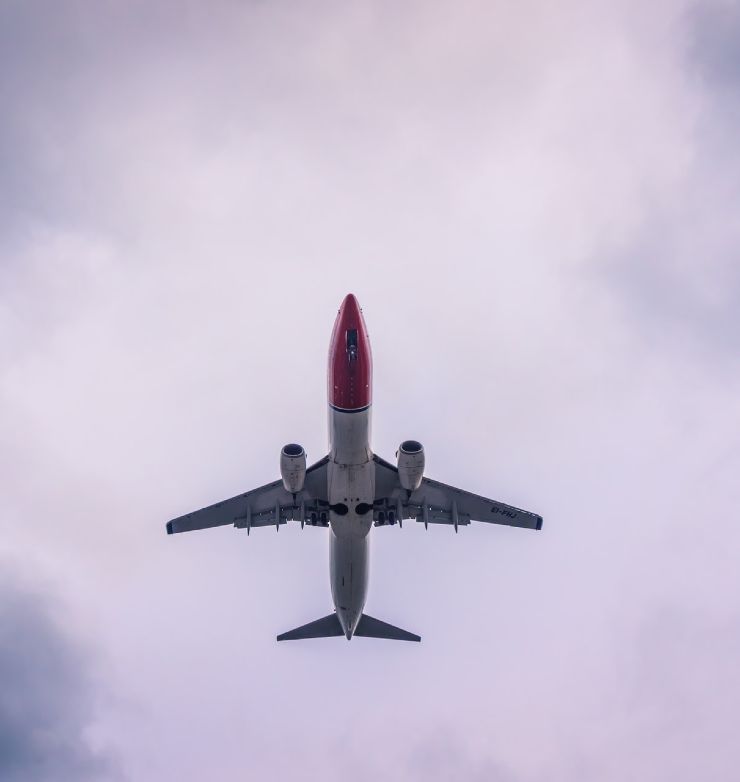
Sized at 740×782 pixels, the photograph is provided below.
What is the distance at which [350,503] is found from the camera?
152 feet

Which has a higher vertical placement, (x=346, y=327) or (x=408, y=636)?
(x=346, y=327)

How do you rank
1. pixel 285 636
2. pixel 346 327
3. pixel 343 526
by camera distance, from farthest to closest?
1. pixel 285 636
2. pixel 343 526
3. pixel 346 327

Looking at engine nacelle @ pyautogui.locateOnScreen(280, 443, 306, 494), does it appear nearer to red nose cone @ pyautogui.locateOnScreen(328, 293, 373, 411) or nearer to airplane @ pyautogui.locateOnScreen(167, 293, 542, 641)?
airplane @ pyautogui.locateOnScreen(167, 293, 542, 641)

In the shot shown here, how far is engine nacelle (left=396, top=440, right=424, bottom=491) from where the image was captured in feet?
144

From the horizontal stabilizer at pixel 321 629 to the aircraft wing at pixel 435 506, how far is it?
9001 millimetres

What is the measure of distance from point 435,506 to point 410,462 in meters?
9.00

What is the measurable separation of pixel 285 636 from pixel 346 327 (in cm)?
2408

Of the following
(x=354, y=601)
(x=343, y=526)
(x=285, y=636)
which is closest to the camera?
(x=343, y=526)

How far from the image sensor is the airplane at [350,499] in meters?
41.3

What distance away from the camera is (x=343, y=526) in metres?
47.4

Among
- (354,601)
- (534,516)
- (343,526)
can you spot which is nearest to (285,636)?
(354,601)

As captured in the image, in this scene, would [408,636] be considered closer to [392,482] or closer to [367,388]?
[392,482]

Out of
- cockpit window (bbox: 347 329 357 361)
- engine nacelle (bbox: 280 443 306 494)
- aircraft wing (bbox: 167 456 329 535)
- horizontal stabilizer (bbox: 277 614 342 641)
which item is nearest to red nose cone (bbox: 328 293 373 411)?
cockpit window (bbox: 347 329 357 361)

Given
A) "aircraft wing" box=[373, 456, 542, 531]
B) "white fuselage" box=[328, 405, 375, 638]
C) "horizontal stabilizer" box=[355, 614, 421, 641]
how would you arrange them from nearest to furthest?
"white fuselage" box=[328, 405, 375, 638] → "aircraft wing" box=[373, 456, 542, 531] → "horizontal stabilizer" box=[355, 614, 421, 641]
